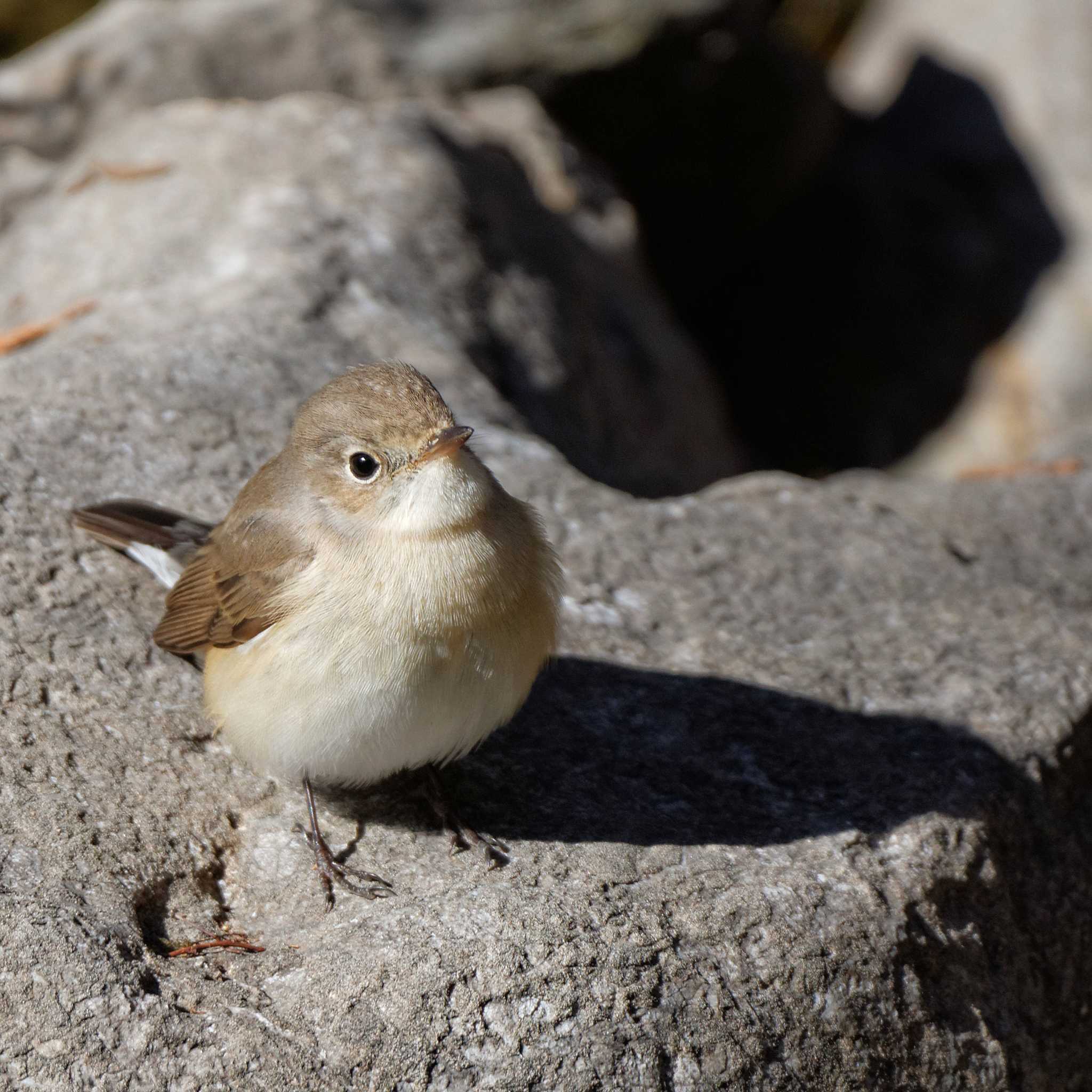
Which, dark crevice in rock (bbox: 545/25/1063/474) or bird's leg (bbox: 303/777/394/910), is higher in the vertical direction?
bird's leg (bbox: 303/777/394/910)

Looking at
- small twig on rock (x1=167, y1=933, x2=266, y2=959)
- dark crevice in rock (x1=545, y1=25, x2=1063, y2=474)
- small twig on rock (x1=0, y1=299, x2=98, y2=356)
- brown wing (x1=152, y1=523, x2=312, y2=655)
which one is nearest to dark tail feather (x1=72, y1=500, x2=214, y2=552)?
brown wing (x1=152, y1=523, x2=312, y2=655)

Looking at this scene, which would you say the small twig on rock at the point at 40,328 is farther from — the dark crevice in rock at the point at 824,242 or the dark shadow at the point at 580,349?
the dark crevice in rock at the point at 824,242

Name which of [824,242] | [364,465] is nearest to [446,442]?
[364,465]

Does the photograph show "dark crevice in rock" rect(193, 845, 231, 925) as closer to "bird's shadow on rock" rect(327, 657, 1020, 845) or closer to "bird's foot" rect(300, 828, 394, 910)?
"bird's foot" rect(300, 828, 394, 910)

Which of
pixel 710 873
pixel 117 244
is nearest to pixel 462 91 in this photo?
pixel 117 244

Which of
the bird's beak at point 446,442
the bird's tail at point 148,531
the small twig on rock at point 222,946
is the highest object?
the bird's beak at point 446,442

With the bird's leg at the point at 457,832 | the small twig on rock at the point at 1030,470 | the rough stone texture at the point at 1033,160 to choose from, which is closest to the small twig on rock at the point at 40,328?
the bird's leg at the point at 457,832
